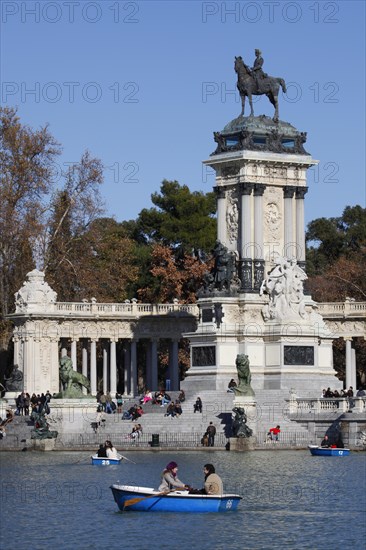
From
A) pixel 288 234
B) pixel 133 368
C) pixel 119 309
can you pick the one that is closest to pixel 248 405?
pixel 288 234

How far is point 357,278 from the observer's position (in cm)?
10456

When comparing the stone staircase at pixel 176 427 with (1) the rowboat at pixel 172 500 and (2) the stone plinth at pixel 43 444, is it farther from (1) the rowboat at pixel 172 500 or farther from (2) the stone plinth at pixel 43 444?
(1) the rowboat at pixel 172 500

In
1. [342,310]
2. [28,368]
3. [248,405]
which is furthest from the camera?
[342,310]

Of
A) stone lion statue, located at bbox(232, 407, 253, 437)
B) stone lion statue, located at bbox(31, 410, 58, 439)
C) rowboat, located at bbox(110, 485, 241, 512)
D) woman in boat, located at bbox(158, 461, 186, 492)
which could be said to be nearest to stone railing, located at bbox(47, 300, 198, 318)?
stone lion statue, located at bbox(31, 410, 58, 439)

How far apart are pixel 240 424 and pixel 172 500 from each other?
2419 cm

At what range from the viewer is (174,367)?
94188 mm

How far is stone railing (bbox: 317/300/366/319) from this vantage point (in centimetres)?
9119

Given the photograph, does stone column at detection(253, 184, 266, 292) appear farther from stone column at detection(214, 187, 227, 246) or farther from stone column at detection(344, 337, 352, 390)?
stone column at detection(344, 337, 352, 390)

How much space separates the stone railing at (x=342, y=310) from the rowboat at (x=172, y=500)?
4595cm

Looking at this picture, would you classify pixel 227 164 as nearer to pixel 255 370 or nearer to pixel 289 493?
pixel 255 370

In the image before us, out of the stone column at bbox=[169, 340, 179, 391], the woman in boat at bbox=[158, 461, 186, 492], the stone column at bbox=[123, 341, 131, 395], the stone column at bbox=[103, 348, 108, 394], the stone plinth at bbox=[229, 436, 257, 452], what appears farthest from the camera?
the stone column at bbox=[123, 341, 131, 395]

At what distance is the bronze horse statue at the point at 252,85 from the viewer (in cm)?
8669

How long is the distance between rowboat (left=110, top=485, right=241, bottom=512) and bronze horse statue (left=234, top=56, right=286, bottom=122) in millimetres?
42991

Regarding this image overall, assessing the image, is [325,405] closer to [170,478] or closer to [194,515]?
[194,515]
